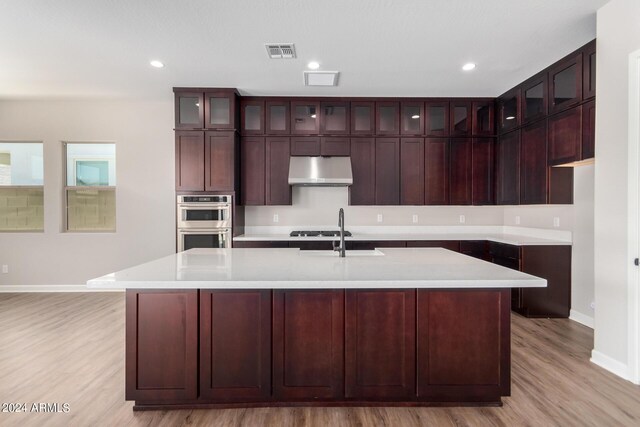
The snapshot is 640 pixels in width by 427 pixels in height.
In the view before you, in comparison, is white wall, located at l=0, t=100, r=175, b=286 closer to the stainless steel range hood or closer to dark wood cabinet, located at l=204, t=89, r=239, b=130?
dark wood cabinet, located at l=204, t=89, r=239, b=130

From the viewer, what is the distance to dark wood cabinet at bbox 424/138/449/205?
4.56 meters

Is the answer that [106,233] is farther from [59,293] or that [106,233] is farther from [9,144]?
[9,144]

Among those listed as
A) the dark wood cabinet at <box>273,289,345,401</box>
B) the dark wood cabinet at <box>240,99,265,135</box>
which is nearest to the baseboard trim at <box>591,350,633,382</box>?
the dark wood cabinet at <box>273,289,345,401</box>

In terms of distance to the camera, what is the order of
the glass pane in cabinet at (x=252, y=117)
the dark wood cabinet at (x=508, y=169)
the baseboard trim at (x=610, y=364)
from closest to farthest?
the baseboard trim at (x=610, y=364), the dark wood cabinet at (x=508, y=169), the glass pane in cabinet at (x=252, y=117)

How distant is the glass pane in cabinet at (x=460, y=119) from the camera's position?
4.56 metres

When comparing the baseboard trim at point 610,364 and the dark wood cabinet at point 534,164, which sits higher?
the dark wood cabinet at point 534,164

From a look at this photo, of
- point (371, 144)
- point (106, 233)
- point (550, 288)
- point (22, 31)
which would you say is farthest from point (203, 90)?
point (550, 288)

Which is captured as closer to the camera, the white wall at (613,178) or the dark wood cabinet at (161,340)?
the dark wood cabinet at (161,340)

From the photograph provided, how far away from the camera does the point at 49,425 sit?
6.21 feet

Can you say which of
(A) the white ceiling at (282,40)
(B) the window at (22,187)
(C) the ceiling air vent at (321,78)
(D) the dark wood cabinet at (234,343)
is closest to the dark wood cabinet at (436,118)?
(A) the white ceiling at (282,40)

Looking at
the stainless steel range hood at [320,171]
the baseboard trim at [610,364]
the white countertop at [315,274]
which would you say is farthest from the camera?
the stainless steel range hood at [320,171]

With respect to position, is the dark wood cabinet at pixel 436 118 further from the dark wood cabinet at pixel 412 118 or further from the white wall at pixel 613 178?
the white wall at pixel 613 178

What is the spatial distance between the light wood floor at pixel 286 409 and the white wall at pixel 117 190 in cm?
148

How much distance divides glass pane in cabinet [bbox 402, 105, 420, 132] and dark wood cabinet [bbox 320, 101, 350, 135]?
83 centimetres
